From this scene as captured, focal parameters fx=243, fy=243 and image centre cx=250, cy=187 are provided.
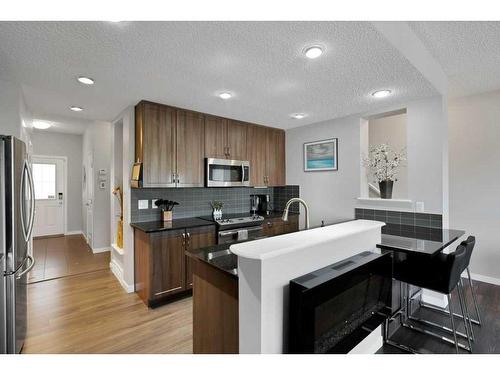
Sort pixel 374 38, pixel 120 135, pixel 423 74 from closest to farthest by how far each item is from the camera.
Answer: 1. pixel 374 38
2. pixel 423 74
3. pixel 120 135

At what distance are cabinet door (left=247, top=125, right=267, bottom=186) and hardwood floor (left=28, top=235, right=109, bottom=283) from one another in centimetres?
275

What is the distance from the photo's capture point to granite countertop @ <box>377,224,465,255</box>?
186 centimetres

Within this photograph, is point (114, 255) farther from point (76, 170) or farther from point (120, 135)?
point (76, 170)

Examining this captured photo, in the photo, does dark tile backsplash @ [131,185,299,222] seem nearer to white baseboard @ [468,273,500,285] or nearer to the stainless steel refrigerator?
the stainless steel refrigerator

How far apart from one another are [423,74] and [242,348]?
2480 mm

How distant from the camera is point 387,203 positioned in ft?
9.84

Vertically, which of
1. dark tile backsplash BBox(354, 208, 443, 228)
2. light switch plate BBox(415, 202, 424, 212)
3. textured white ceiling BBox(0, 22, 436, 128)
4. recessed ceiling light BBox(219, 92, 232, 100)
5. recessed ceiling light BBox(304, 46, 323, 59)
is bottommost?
dark tile backsplash BBox(354, 208, 443, 228)

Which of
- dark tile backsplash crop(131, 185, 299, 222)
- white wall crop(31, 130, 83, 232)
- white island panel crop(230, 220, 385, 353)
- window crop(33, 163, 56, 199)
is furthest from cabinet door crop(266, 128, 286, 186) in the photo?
window crop(33, 163, 56, 199)

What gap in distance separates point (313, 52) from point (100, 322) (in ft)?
9.78

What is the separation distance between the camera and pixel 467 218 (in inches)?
129

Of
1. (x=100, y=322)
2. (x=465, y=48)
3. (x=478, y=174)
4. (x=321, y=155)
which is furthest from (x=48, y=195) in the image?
(x=478, y=174)

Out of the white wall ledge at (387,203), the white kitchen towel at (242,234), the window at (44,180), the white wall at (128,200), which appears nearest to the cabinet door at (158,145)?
the white wall at (128,200)

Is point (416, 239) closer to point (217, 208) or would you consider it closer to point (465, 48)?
point (465, 48)
